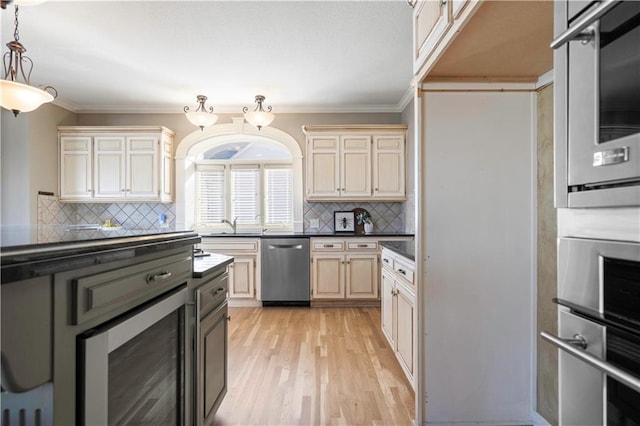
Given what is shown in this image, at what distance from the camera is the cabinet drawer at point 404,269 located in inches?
74.6

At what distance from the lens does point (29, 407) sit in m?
0.64

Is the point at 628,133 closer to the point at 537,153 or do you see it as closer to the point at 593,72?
the point at 593,72

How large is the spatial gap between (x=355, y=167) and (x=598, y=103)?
12.1 feet

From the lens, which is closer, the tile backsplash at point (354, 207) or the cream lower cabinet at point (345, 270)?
the cream lower cabinet at point (345, 270)

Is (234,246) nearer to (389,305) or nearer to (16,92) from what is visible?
(389,305)

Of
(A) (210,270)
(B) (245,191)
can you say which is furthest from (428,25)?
(B) (245,191)

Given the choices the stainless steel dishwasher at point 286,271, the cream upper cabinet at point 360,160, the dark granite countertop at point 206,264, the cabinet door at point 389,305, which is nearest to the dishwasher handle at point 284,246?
the stainless steel dishwasher at point 286,271

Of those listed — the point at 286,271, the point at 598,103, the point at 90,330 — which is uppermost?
the point at 598,103

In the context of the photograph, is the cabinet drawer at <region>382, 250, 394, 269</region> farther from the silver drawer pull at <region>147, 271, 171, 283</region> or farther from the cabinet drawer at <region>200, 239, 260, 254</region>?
the cabinet drawer at <region>200, 239, 260, 254</region>

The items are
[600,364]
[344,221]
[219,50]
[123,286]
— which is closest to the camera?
[600,364]

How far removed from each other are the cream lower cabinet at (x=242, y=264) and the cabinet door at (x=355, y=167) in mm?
1443

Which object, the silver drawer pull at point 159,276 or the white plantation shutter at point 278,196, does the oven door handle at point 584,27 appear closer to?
the silver drawer pull at point 159,276

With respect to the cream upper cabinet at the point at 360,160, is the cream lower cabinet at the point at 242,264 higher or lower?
lower

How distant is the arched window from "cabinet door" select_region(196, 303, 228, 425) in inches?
122
